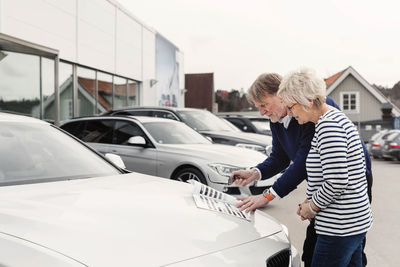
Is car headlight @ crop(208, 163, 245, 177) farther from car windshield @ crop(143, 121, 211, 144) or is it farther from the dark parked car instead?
the dark parked car

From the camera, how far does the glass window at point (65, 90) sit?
1434 cm

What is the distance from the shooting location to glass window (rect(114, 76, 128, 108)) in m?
19.3

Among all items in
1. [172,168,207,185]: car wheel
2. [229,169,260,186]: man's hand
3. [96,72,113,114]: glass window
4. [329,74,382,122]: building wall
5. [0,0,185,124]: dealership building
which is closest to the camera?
[229,169,260,186]: man's hand

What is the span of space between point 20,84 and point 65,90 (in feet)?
8.76

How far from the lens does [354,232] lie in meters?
2.30

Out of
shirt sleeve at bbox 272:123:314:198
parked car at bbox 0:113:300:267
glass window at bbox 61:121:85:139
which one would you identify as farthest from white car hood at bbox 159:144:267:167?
shirt sleeve at bbox 272:123:314:198

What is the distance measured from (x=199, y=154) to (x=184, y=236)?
4.54 meters

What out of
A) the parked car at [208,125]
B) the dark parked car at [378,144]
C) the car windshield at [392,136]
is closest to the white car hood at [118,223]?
the parked car at [208,125]

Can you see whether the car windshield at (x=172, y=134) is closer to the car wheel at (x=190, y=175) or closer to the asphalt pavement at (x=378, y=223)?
the car wheel at (x=190, y=175)

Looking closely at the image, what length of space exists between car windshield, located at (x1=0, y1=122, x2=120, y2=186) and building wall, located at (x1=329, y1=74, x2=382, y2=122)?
34260mm

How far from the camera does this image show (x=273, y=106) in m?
2.99

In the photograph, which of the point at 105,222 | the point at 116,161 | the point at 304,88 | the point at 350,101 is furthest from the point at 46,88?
the point at 350,101

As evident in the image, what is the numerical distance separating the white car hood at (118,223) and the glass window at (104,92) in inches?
591

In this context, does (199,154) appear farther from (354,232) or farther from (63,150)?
(354,232)
